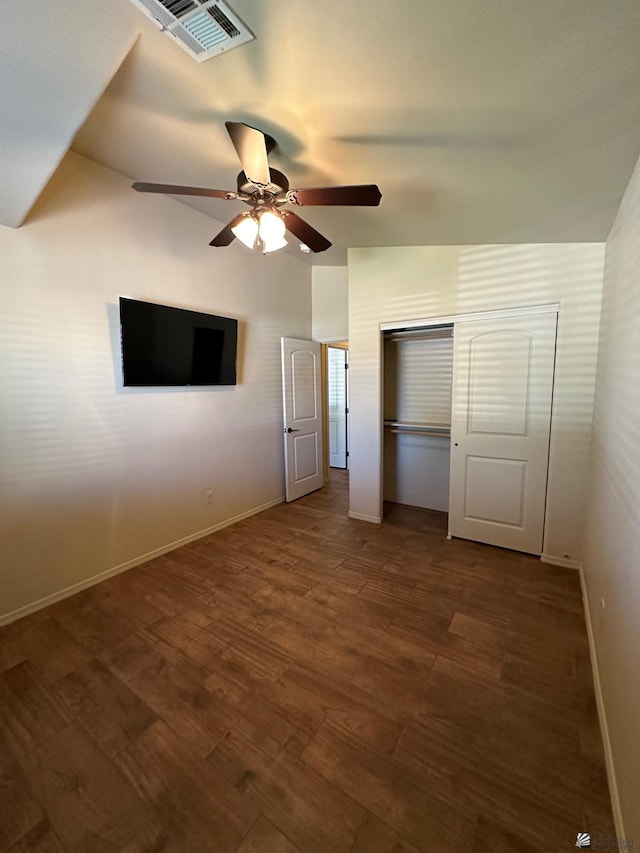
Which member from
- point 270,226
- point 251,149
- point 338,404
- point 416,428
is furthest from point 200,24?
point 338,404

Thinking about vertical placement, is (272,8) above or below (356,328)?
above

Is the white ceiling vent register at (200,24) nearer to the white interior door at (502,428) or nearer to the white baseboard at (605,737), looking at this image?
the white interior door at (502,428)

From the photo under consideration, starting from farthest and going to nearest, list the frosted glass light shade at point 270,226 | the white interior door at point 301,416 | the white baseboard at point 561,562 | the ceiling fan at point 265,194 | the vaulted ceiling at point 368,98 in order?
the white interior door at point 301,416 → the white baseboard at point 561,562 → the frosted glass light shade at point 270,226 → the ceiling fan at point 265,194 → the vaulted ceiling at point 368,98

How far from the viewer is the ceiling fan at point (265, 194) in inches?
58.6

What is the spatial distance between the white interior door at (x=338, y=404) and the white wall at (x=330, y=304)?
1420mm

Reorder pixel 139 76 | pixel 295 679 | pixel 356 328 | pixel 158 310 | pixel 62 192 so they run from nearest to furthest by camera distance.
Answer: pixel 139 76 → pixel 295 679 → pixel 62 192 → pixel 158 310 → pixel 356 328

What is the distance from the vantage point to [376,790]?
4.14ft

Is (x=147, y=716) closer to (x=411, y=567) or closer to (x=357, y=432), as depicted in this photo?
(x=411, y=567)

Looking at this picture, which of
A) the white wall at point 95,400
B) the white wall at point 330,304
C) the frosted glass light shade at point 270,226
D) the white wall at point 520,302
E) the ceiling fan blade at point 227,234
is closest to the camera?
the frosted glass light shade at point 270,226

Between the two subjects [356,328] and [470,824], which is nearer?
[470,824]

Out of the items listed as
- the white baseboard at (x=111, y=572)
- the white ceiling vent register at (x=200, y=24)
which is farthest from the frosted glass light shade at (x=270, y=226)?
the white baseboard at (x=111, y=572)

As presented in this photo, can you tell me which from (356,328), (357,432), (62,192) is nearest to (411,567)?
(357,432)

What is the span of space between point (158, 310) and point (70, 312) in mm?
600

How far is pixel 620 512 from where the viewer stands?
149 centimetres
